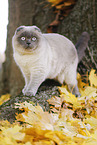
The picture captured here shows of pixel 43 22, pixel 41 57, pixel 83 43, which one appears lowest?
pixel 41 57

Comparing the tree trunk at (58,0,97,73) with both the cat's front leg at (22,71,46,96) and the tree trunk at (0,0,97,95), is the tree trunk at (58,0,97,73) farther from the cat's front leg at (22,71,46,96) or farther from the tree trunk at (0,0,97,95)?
the cat's front leg at (22,71,46,96)

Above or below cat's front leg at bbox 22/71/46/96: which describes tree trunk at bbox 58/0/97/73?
above

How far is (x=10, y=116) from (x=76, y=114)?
25.9 inches

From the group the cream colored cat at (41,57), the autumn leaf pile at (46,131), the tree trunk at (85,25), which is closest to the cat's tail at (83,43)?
the tree trunk at (85,25)

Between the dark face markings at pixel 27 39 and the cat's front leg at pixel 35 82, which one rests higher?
the dark face markings at pixel 27 39

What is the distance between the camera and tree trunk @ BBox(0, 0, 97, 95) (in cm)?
261

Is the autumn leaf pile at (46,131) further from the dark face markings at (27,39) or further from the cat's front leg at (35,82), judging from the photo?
the dark face markings at (27,39)

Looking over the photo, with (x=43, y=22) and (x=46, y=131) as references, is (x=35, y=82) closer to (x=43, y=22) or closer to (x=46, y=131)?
(x=46, y=131)

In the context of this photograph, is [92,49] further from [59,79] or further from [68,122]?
[68,122]

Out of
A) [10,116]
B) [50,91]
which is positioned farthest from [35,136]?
[50,91]

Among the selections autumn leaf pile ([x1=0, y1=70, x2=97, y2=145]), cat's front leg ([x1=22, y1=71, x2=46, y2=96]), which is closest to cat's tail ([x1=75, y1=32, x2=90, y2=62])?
cat's front leg ([x1=22, y1=71, x2=46, y2=96])

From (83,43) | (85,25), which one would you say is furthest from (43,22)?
(83,43)

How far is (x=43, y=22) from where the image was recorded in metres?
3.23

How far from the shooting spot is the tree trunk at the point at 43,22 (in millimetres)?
2611
